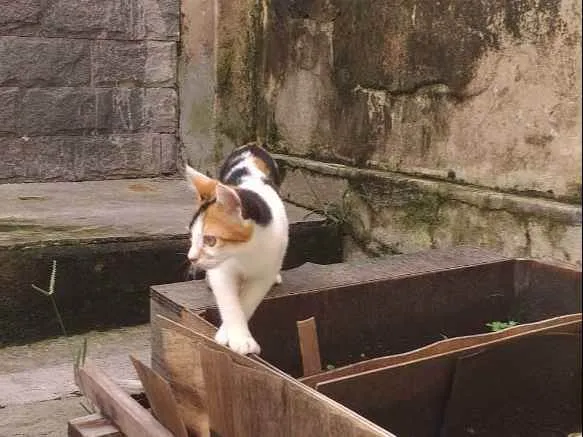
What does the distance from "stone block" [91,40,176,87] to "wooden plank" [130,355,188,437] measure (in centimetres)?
291

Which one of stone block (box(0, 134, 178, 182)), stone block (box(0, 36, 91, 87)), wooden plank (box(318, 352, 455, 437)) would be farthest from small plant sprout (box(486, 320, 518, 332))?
stone block (box(0, 36, 91, 87))

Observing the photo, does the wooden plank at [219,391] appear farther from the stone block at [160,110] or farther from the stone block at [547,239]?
the stone block at [160,110]

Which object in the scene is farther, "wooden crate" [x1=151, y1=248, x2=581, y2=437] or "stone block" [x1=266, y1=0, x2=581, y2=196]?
"stone block" [x1=266, y1=0, x2=581, y2=196]

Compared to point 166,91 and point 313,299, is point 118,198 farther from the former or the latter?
point 313,299

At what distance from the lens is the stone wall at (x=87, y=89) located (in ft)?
13.4

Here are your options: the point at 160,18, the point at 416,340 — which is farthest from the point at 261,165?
the point at 160,18

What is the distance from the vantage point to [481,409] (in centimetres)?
170

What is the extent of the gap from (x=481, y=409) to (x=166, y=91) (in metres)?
3.15

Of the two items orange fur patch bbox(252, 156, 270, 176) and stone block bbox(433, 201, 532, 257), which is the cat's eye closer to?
orange fur patch bbox(252, 156, 270, 176)

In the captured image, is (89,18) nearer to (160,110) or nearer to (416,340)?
(160,110)

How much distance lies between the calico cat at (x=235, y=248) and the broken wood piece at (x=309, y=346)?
4.2 inches

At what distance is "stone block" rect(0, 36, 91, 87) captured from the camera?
159 inches

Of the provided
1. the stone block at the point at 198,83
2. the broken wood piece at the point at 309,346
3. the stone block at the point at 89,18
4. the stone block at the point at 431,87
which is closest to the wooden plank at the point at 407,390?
the broken wood piece at the point at 309,346

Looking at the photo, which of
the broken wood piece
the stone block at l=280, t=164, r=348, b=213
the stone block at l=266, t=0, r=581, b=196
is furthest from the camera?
the stone block at l=280, t=164, r=348, b=213
